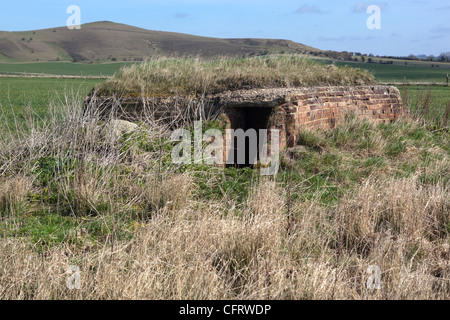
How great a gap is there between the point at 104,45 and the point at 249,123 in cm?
10472

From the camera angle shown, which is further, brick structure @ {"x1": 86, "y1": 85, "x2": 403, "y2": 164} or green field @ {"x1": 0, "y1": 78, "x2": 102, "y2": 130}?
green field @ {"x1": 0, "y1": 78, "x2": 102, "y2": 130}

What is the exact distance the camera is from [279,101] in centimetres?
789

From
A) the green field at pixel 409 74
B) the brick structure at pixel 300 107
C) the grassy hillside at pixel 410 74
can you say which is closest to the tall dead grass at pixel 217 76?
the brick structure at pixel 300 107

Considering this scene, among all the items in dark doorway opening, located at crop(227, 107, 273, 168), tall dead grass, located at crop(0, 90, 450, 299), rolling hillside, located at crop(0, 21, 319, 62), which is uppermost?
rolling hillside, located at crop(0, 21, 319, 62)

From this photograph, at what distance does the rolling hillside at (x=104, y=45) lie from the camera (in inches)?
3819

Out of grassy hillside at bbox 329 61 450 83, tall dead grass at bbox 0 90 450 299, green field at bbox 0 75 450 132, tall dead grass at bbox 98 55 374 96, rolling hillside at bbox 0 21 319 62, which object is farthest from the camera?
rolling hillside at bbox 0 21 319 62

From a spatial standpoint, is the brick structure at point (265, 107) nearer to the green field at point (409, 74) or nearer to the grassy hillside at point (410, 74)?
the green field at point (409, 74)

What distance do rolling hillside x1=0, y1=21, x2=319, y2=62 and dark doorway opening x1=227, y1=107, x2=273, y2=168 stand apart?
84251 millimetres

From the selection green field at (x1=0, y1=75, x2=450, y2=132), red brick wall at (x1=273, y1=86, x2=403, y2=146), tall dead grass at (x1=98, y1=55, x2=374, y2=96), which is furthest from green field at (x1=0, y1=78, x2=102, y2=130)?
red brick wall at (x1=273, y1=86, x2=403, y2=146)

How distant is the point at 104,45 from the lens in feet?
349

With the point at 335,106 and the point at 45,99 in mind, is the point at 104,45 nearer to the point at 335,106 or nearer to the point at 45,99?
the point at 45,99

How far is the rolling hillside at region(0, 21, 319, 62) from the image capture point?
318 ft

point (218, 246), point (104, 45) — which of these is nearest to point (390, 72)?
point (218, 246)

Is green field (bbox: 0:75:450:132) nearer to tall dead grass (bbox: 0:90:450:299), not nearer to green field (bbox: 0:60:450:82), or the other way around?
tall dead grass (bbox: 0:90:450:299)
